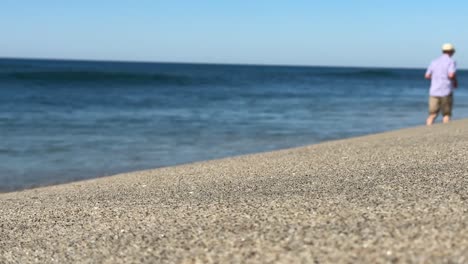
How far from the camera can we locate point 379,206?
3145 mm

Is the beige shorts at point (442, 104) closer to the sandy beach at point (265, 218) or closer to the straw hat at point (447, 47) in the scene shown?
the straw hat at point (447, 47)

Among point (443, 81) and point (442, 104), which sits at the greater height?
point (443, 81)

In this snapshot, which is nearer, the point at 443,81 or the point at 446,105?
the point at 443,81

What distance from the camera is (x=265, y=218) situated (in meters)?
3.14

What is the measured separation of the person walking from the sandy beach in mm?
4771

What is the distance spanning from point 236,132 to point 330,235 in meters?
11.2

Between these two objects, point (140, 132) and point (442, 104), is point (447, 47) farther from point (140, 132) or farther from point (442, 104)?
point (140, 132)

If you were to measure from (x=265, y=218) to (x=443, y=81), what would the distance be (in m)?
7.65

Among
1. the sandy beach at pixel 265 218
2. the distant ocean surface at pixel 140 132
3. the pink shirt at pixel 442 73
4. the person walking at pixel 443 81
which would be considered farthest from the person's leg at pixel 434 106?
the sandy beach at pixel 265 218

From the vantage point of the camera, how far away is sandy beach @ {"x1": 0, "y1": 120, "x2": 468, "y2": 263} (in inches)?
97.6

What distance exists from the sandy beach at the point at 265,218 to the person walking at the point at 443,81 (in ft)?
15.7

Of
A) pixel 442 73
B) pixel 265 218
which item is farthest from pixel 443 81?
pixel 265 218

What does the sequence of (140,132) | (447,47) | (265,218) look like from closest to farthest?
1. (265,218)
2. (447,47)
3. (140,132)

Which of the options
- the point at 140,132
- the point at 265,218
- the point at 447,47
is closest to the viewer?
the point at 265,218
